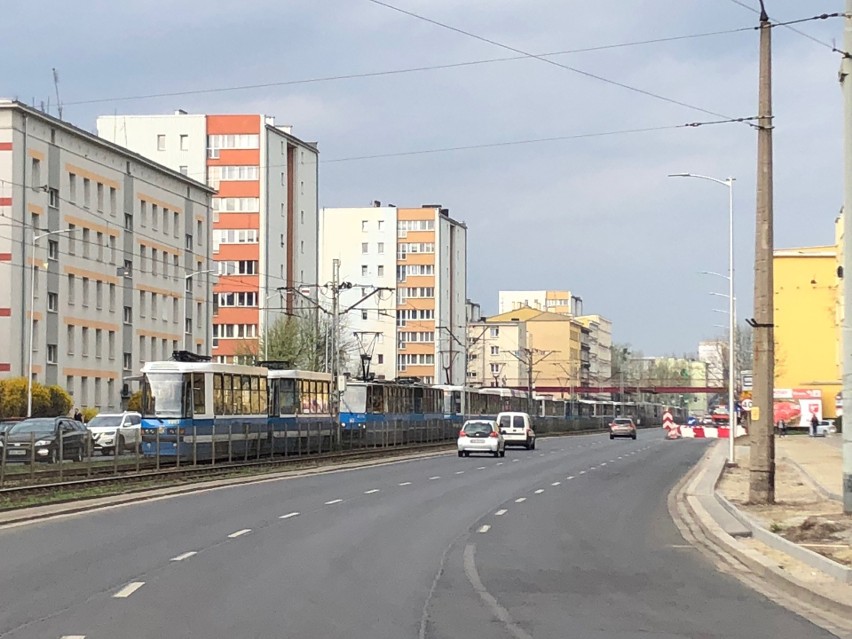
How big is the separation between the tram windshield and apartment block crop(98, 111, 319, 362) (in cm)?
6144

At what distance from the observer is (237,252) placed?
112 metres

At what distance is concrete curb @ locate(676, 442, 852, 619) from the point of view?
12758 mm

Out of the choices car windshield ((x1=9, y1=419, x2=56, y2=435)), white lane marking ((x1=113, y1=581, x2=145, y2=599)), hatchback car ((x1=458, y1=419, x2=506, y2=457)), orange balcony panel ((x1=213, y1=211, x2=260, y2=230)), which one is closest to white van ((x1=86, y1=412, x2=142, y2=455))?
car windshield ((x1=9, y1=419, x2=56, y2=435))

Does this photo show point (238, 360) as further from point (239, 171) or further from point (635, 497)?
point (635, 497)

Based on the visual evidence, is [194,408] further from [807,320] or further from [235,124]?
[807,320]

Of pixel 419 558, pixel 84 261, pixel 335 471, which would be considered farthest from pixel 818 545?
pixel 84 261

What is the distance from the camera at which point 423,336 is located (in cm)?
15362

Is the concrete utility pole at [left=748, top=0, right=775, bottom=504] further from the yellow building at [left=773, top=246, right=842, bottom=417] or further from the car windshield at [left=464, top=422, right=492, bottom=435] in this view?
the yellow building at [left=773, top=246, right=842, bottom=417]

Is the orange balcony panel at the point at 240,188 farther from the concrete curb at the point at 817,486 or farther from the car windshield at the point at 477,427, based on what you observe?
the concrete curb at the point at 817,486

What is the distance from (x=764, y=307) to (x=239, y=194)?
8867cm

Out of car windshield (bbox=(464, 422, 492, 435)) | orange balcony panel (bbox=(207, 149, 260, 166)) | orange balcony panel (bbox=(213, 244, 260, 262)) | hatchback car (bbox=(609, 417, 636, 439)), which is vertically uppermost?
orange balcony panel (bbox=(207, 149, 260, 166))

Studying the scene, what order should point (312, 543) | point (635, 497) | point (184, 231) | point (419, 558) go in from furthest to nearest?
1. point (184, 231)
2. point (635, 497)
3. point (312, 543)
4. point (419, 558)

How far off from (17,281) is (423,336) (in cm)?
8720

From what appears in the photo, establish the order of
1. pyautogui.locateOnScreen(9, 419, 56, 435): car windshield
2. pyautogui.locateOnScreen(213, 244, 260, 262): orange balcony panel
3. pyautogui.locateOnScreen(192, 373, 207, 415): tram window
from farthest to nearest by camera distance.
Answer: pyautogui.locateOnScreen(213, 244, 260, 262): orange balcony panel, pyautogui.locateOnScreen(192, 373, 207, 415): tram window, pyautogui.locateOnScreen(9, 419, 56, 435): car windshield
